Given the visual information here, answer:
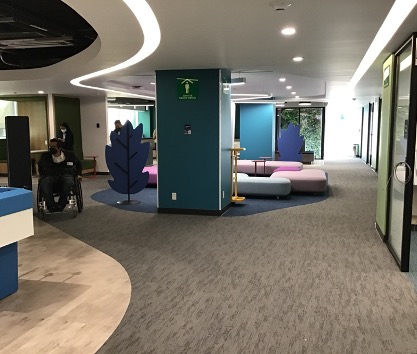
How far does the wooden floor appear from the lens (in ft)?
9.86

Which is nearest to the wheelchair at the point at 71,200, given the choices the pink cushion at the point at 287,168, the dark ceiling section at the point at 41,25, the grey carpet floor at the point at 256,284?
the grey carpet floor at the point at 256,284

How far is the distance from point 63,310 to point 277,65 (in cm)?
480

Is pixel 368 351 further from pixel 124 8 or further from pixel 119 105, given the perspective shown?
pixel 119 105

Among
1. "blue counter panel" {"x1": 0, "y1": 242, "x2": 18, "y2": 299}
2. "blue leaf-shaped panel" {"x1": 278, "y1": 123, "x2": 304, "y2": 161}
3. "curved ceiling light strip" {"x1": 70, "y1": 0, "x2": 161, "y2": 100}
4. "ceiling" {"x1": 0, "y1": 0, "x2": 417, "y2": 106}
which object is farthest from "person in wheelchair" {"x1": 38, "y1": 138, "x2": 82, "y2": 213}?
"blue leaf-shaped panel" {"x1": 278, "y1": 123, "x2": 304, "y2": 161}

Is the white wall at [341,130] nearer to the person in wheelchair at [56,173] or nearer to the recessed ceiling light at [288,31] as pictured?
the person in wheelchair at [56,173]

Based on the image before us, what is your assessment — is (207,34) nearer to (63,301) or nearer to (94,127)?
(63,301)

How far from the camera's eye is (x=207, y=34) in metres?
4.48

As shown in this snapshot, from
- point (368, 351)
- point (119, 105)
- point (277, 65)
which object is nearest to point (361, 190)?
point (277, 65)

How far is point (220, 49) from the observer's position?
5.33 m

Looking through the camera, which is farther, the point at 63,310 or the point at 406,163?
the point at 406,163

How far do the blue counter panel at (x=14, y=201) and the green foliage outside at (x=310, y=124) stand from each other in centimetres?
1840

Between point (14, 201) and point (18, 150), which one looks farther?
point (18, 150)

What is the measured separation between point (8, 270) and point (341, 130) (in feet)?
65.9

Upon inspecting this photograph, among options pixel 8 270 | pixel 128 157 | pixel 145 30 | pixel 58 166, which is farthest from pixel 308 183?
pixel 8 270
